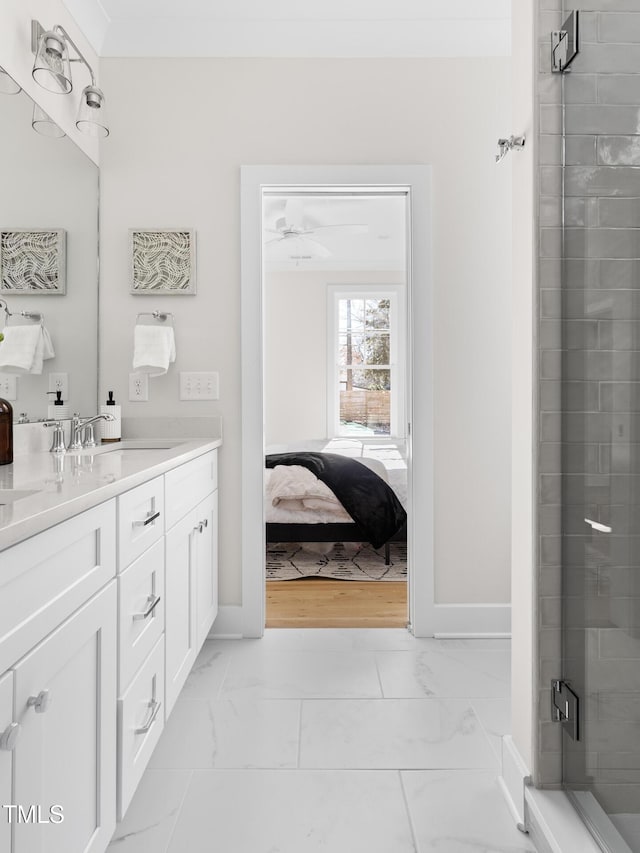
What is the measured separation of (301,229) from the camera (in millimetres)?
4480

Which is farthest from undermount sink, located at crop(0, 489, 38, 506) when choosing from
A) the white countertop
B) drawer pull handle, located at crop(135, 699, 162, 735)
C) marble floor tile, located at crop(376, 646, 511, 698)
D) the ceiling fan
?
the ceiling fan

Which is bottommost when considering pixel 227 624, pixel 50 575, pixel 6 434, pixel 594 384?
pixel 227 624

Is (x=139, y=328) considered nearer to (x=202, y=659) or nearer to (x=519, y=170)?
(x=202, y=659)

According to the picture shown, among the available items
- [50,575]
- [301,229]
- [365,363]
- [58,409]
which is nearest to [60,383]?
[58,409]

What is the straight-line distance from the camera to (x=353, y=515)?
3.35m

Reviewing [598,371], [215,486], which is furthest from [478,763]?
[215,486]

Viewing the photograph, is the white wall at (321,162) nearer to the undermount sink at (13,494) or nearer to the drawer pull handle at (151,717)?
the drawer pull handle at (151,717)

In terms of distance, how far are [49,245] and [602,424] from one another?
1.87 metres

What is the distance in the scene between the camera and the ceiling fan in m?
4.18

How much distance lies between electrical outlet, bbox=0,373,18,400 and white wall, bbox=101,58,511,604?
27.1 inches

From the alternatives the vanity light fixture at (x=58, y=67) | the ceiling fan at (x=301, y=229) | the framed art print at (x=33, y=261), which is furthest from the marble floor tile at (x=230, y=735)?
the ceiling fan at (x=301, y=229)

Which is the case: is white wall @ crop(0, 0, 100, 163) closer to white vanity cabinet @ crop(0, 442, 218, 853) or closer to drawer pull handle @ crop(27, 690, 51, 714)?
white vanity cabinet @ crop(0, 442, 218, 853)

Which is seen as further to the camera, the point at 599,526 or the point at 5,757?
the point at 599,526

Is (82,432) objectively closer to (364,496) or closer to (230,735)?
(230,735)
